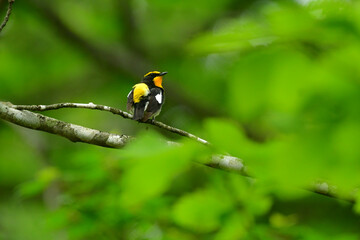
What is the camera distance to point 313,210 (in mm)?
8305

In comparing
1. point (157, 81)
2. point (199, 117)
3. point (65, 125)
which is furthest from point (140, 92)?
point (199, 117)

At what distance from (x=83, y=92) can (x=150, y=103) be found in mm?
7733

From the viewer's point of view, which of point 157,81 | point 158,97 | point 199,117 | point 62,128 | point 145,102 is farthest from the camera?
point 199,117

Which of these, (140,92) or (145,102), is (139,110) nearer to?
(145,102)

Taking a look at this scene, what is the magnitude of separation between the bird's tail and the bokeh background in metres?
0.40

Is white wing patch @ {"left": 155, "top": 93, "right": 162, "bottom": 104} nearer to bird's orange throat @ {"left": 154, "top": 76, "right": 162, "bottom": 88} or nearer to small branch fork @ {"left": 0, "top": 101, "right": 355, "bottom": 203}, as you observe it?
bird's orange throat @ {"left": 154, "top": 76, "right": 162, "bottom": 88}

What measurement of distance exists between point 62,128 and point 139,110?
3.22 ft

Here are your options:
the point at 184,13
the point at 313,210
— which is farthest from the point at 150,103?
the point at 184,13

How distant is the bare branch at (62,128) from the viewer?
3424mm

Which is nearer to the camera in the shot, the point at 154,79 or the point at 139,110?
the point at 139,110

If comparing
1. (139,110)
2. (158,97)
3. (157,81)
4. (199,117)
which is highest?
(199,117)

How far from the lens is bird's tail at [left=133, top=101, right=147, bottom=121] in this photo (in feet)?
13.9

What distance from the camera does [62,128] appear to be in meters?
3.53

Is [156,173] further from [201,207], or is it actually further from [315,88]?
[201,207]
